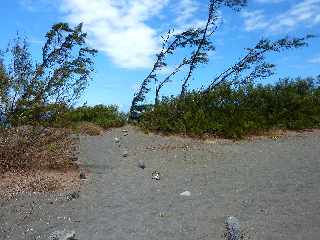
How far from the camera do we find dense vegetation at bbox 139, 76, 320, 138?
13852 mm

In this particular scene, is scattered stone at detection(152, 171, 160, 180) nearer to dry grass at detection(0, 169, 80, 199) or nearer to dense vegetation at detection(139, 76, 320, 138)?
dry grass at detection(0, 169, 80, 199)

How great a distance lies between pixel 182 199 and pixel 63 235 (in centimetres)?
223

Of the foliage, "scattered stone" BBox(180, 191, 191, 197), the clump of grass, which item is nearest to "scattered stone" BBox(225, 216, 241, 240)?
"scattered stone" BBox(180, 191, 191, 197)

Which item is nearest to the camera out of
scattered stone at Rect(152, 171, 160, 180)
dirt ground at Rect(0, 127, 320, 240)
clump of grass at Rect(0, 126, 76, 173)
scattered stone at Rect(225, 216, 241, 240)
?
scattered stone at Rect(225, 216, 241, 240)

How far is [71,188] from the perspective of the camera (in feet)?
26.9

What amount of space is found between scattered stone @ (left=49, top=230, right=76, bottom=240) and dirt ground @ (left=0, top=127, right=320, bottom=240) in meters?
0.15

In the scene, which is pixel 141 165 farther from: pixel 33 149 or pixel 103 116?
pixel 103 116

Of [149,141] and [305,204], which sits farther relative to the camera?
[149,141]

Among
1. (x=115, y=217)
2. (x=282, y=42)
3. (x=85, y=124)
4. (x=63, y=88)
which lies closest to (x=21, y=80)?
(x=63, y=88)

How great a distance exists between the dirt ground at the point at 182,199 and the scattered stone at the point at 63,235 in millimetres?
151

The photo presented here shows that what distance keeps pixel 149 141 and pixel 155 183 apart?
15.1 ft

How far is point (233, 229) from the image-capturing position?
5625 millimetres

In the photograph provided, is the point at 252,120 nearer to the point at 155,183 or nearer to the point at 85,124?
the point at 85,124

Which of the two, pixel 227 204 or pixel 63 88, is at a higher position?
pixel 63 88
